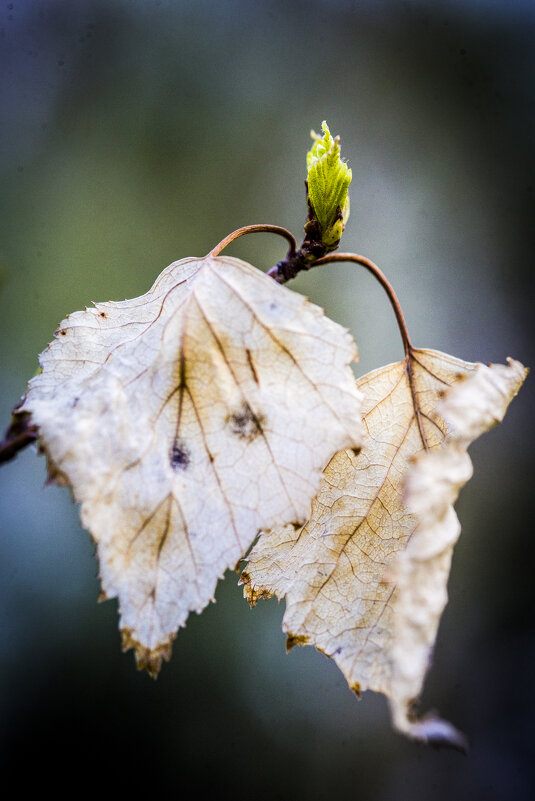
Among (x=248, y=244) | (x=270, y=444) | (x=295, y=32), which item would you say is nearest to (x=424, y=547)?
(x=270, y=444)

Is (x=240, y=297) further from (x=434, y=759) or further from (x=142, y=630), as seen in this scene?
(x=434, y=759)

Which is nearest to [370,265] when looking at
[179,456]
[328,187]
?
[328,187]

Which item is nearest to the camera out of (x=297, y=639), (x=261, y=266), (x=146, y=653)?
(x=146, y=653)

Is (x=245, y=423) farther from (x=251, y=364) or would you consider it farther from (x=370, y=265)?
(x=370, y=265)

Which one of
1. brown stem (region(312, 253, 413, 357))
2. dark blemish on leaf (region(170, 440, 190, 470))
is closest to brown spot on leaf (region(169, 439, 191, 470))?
dark blemish on leaf (region(170, 440, 190, 470))

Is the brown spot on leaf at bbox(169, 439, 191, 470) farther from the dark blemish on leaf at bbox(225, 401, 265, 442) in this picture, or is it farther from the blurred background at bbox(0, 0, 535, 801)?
the blurred background at bbox(0, 0, 535, 801)
